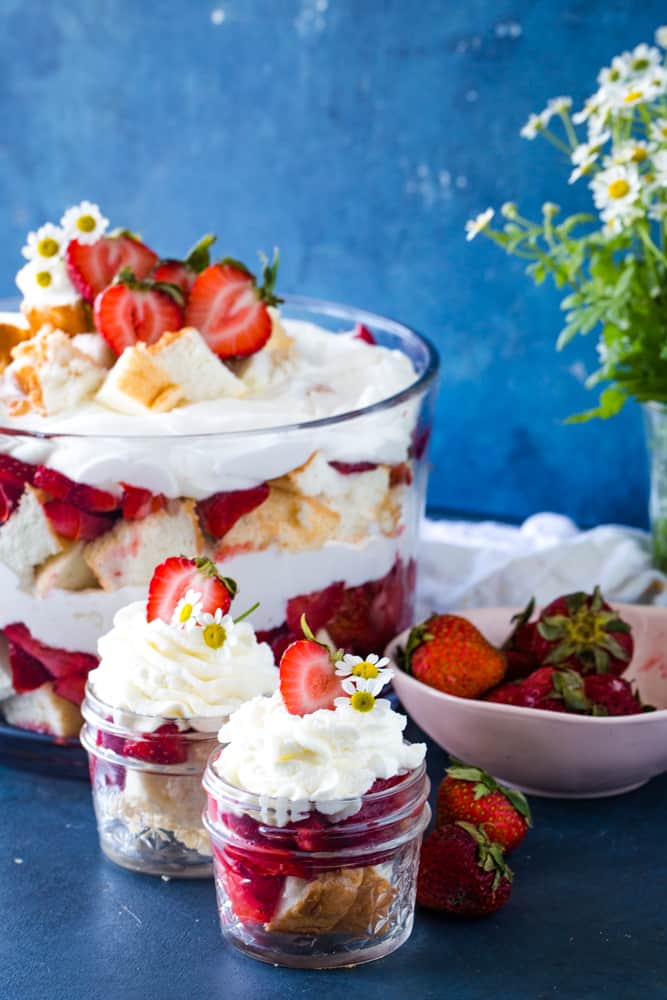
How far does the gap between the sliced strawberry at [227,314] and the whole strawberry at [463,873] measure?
60cm

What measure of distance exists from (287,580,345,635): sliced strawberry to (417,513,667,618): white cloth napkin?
418 mm

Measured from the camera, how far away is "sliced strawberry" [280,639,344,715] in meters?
1.10

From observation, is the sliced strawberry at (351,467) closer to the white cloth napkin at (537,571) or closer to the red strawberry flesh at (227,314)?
the red strawberry flesh at (227,314)

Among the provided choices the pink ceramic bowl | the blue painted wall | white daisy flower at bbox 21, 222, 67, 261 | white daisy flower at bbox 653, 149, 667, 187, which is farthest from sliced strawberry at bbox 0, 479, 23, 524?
the blue painted wall

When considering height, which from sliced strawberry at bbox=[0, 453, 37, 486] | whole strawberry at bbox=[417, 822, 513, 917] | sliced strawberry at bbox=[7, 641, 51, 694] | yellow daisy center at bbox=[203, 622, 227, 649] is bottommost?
whole strawberry at bbox=[417, 822, 513, 917]

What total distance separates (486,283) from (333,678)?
1.21 metres

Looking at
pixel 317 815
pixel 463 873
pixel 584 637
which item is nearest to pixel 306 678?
pixel 317 815

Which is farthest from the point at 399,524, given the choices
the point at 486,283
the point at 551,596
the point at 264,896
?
the point at 486,283

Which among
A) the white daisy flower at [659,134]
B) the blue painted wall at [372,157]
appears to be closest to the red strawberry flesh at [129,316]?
the white daisy flower at [659,134]

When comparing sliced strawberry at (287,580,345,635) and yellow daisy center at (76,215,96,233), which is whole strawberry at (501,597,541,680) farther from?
yellow daisy center at (76,215,96,233)

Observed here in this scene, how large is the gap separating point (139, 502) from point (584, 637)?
18.9 inches

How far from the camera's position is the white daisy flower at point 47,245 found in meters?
1.53

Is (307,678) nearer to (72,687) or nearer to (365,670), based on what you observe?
(365,670)

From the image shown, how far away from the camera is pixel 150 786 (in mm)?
1252
